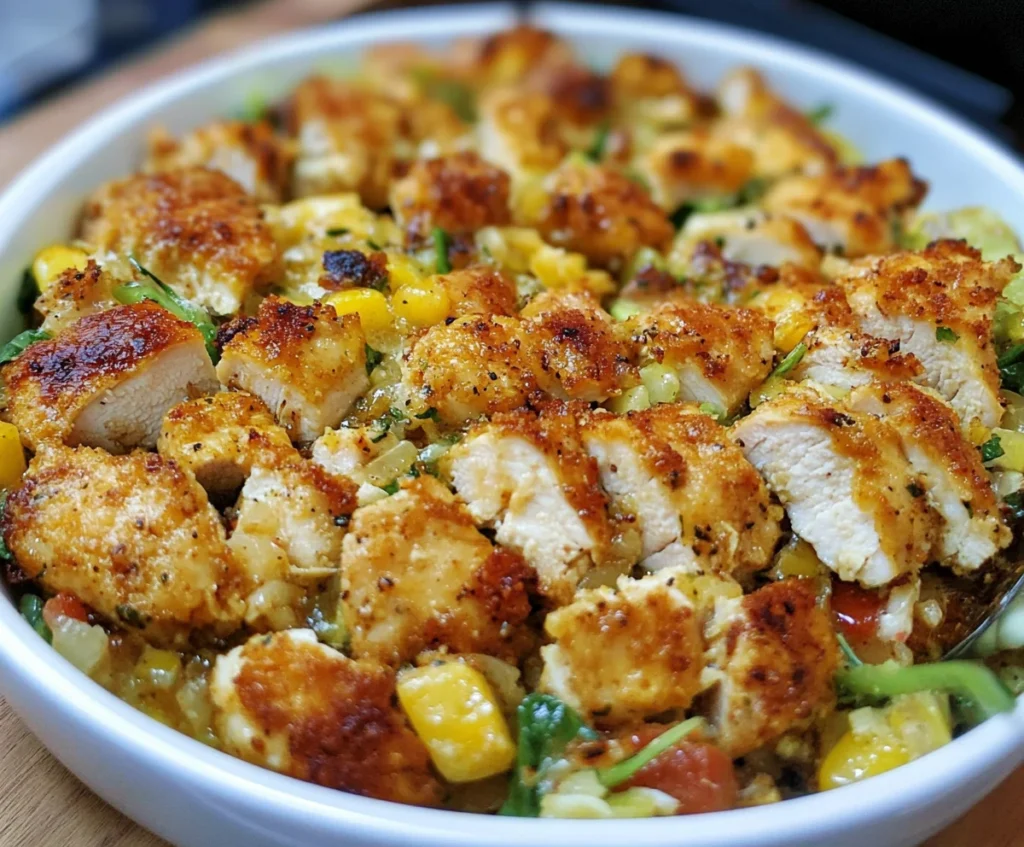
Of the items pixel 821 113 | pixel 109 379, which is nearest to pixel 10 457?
A: pixel 109 379

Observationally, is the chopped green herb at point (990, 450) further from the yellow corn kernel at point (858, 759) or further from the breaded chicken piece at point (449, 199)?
the breaded chicken piece at point (449, 199)

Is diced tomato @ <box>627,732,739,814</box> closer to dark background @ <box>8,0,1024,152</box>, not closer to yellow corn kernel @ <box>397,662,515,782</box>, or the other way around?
yellow corn kernel @ <box>397,662,515,782</box>

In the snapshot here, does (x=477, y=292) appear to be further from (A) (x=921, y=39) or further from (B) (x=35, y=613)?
(A) (x=921, y=39)

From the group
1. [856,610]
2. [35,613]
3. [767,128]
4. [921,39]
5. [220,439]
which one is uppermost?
[921,39]

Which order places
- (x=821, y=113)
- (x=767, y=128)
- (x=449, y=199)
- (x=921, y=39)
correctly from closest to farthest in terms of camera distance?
(x=449, y=199), (x=767, y=128), (x=821, y=113), (x=921, y=39)

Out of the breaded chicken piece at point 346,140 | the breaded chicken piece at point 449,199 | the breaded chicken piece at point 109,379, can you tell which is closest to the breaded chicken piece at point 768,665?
the breaded chicken piece at point 109,379

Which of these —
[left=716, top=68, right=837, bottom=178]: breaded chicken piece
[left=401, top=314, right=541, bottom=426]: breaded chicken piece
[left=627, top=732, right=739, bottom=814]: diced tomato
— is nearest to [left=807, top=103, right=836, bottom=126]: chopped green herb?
[left=716, top=68, right=837, bottom=178]: breaded chicken piece

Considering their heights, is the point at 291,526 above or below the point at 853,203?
below
